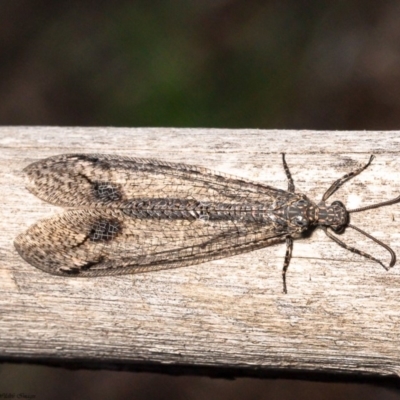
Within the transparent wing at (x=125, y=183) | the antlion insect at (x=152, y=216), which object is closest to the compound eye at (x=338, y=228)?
the antlion insect at (x=152, y=216)

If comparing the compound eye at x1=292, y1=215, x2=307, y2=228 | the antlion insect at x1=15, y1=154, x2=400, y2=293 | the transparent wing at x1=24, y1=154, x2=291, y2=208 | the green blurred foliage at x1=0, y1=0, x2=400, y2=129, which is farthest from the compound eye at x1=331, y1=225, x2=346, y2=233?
the green blurred foliage at x1=0, y1=0, x2=400, y2=129

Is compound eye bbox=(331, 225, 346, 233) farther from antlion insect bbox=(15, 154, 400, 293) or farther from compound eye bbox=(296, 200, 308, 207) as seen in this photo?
compound eye bbox=(296, 200, 308, 207)

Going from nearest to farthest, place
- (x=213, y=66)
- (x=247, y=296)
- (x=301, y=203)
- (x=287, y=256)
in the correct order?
(x=247, y=296) < (x=287, y=256) < (x=301, y=203) < (x=213, y=66)

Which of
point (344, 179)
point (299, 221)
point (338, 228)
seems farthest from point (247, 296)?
point (344, 179)

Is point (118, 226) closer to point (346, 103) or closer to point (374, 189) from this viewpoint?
point (374, 189)

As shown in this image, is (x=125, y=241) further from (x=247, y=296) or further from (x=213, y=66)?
(x=213, y=66)

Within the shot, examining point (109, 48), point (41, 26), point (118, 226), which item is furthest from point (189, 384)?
point (41, 26)

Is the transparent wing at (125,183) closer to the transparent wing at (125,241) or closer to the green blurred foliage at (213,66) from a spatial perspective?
the transparent wing at (125,241)
